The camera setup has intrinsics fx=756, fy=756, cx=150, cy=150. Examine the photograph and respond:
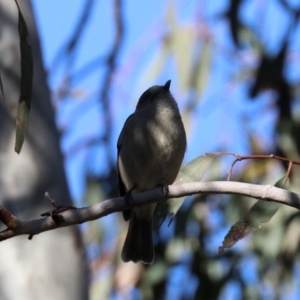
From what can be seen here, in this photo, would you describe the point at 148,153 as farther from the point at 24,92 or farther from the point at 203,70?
the point at 203,70

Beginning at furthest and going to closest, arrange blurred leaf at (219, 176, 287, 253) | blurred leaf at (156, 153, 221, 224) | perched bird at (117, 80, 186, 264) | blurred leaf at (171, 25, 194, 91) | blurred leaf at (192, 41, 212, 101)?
blurred leaf at (171, 25, 194, 91) < blurred leaf at (192, 41, 212, 101) < perched bird at (117, 80, 186, 264) < blurred leaf at (156, 153, 221, 224) < blurred leaf at (219, 176, 287, 253)

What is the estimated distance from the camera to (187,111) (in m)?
5.18

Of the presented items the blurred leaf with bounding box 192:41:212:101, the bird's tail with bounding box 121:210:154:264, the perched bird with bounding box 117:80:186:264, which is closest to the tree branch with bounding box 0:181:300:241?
the perched bird with bounding box 117:80:186:264

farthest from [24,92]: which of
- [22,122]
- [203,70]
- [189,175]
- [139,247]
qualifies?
[203,70]

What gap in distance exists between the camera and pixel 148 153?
343 cm

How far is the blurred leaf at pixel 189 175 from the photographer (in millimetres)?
2797

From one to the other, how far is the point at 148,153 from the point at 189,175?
1.93 feet

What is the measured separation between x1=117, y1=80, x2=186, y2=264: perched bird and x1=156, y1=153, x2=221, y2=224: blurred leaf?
20.7 inches

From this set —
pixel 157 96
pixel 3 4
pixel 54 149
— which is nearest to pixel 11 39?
pixel 3 4

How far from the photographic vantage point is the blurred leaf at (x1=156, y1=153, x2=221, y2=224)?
280 centimetres

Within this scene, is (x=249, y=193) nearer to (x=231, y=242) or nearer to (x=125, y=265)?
(x=231, y=242)

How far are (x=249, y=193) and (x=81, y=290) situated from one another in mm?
808

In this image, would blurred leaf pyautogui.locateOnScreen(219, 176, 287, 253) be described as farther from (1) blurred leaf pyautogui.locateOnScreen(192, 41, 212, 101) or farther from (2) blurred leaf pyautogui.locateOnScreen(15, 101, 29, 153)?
(1) blurred leaf pyautogui.locateOnScreen(192, 41, 212, 101)

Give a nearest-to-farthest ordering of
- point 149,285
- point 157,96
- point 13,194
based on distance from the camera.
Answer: point 13,194
point 157,96
point 149,285
